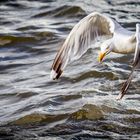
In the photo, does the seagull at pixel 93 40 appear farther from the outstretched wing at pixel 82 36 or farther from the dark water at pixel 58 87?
the dark water at pixel 58 87

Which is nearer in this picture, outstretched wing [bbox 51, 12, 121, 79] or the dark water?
the dark water

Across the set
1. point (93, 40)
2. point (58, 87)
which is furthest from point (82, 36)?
point (58, 87)

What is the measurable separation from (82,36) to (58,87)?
4.15 ft

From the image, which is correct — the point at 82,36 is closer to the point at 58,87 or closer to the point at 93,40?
the point at 93,40

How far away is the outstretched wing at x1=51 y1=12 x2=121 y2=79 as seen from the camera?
6742 millimetres

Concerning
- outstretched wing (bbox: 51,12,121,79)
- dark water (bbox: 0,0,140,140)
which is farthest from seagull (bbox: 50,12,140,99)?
dark water (bbox: 0,0,140,140)

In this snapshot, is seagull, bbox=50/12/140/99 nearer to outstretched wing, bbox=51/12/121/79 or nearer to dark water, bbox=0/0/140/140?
outstretched wing, bbox=51/12/121/79

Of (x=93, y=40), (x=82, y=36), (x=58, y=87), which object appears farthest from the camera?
(x=58, y=87)

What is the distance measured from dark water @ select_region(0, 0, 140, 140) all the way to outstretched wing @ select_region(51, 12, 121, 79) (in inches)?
26.3

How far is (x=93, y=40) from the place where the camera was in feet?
23.5

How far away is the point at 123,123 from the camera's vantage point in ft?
21.9

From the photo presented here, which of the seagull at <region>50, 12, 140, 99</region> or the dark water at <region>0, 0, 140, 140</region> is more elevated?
the seagull at <region>50, 12, 140, 99</region>

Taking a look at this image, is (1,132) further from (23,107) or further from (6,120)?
(23,107)

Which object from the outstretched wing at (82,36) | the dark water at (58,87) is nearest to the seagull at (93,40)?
the outstretched wing at (82,36)
